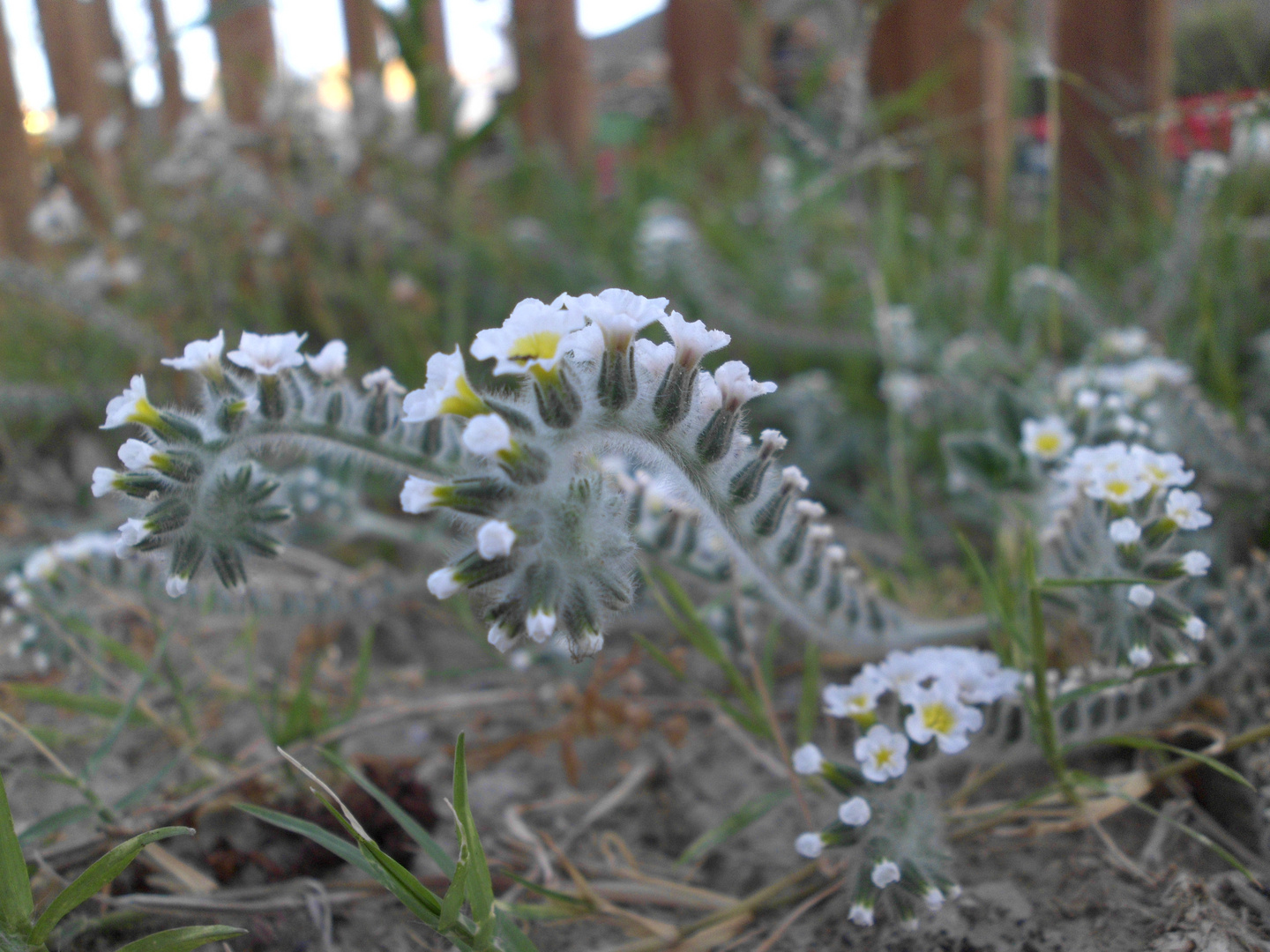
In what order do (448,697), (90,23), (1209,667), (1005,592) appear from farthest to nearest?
(90,23) < (448,697) < (1209,667) < (1005,592)

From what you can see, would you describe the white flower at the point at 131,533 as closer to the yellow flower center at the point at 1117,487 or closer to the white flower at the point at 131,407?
the white flower at the point at 131,407


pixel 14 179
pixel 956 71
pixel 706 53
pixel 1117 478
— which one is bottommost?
pixel 1117 478

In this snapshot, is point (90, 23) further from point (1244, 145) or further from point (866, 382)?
point (1244, 145)

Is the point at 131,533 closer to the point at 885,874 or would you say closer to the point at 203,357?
the point at 203,357

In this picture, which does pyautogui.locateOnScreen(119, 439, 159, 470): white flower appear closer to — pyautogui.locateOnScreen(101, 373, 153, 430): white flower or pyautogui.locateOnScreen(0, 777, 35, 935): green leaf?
pyautogui.locateOnScreen(101, 373, 153, 430): white flower

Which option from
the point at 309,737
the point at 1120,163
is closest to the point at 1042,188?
the point at 1120,163

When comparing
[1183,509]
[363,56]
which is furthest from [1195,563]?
[363,56]

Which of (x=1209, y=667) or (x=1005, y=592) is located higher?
(x=1005, y=592)

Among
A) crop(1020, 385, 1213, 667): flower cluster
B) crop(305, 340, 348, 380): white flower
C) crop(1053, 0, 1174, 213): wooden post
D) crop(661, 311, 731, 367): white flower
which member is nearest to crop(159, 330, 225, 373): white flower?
crop(305, 340, 348, 380): white flower
